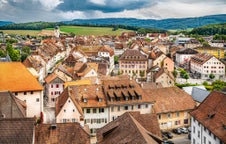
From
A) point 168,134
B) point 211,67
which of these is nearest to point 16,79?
point 168,134

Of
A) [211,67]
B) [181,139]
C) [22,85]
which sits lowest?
[181,139]

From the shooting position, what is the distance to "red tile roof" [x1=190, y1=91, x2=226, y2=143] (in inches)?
1614

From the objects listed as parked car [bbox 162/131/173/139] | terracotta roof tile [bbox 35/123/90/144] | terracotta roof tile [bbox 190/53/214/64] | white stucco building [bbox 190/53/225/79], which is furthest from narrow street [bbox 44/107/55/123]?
terracotta roof tile [bbox 190/53/214/64]

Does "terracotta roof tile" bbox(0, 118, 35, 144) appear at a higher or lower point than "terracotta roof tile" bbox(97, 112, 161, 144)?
higher

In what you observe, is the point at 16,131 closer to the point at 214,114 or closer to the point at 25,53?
the point at 214,114

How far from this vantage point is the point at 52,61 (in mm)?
143250

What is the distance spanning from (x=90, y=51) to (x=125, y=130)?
129534mm

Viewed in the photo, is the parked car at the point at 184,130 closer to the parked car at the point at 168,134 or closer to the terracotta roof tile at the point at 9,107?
the parked car at the point at 168,134

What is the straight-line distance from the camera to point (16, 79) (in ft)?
182

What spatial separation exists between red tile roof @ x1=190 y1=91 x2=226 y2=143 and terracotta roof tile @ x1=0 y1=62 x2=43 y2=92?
2940cm

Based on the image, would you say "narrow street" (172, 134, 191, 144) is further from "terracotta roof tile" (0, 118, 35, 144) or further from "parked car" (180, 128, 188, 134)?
"terracotta roof tile" (0, 118, 35, 144)

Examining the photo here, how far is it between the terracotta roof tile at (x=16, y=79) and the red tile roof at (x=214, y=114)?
29.4m

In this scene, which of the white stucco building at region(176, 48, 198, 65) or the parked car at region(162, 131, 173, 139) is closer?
the parked car at region(162, 131, 173, 139)

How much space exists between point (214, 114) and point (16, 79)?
1376 inches
